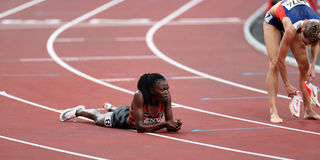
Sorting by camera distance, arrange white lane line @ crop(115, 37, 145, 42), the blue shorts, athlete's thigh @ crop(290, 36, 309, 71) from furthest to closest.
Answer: white lane line @ crop(115, 37, 145, 42)
the blue shorts
athlete's thigh @ crop(290, 36, 309, 71)

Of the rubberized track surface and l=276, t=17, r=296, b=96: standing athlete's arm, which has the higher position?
l=276, t=17, r=296, b=96: standing athlete's arm

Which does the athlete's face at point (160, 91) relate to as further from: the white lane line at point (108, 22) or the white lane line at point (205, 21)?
the white lane line at point (205, 21)

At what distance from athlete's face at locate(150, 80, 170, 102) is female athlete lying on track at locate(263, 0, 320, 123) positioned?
1.95 m

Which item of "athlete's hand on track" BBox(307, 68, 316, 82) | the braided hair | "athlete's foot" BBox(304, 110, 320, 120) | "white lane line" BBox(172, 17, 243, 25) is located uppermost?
→ the braided hair

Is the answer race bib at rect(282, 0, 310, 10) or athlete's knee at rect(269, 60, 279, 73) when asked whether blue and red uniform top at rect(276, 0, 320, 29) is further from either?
athlete's knee at rect(269, 60, 279, 73)

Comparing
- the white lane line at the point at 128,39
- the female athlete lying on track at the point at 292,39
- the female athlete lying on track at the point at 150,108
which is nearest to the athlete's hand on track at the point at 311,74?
the female athlete lying on track at the point at 292,39

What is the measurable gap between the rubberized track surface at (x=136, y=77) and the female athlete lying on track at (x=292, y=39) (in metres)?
0.47

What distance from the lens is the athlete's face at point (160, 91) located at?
7.81m

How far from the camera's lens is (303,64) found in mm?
9062

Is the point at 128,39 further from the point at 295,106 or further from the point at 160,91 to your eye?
the point at 160,91

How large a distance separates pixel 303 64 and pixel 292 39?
475 millimetres

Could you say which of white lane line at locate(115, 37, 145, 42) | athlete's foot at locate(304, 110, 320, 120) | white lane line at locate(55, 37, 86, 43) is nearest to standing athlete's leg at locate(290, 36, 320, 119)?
athlete's foot at locate(304, 110, 320, 120)

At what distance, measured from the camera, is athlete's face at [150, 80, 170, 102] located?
781 cm

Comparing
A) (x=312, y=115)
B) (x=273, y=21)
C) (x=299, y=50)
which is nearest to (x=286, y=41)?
(x=299, y=50)
